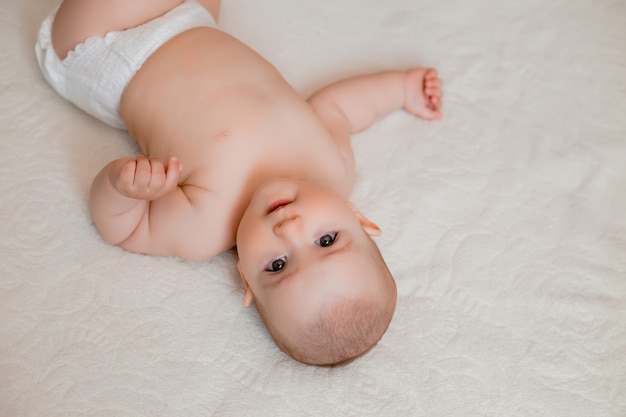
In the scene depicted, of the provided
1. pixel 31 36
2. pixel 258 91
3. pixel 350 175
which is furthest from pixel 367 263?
pixel 31 36

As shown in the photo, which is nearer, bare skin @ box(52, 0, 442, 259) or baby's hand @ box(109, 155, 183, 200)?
baby's hand @ box(109, 155, 183, 200)

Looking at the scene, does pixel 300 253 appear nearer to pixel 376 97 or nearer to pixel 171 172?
pixel 171 172

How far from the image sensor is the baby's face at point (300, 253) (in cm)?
103

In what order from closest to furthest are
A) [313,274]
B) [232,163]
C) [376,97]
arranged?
[313,274] → [232,163] → [376,97]

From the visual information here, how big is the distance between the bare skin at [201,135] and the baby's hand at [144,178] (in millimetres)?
34

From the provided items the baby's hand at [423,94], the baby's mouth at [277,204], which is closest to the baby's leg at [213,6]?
the baby's hand at [423,94]

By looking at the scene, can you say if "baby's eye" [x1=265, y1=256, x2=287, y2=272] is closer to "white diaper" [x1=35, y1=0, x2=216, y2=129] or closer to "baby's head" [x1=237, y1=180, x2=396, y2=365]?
"baby's head" [x1=237, y1=180, x2=396, y2=365]

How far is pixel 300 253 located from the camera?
1050 mm

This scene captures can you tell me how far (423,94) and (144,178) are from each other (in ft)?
2.18

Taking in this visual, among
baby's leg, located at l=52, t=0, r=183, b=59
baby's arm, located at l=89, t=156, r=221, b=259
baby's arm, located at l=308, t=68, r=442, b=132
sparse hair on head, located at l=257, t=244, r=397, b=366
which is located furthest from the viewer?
baby's arm, located at l=308, t=68, r=442, b=132

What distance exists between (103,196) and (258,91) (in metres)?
0.33

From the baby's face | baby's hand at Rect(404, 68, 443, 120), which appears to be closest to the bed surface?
baby's hand at Rect(404, 68, 443, 120)

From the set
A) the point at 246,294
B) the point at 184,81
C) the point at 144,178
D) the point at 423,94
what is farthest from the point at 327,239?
the point at 423,94

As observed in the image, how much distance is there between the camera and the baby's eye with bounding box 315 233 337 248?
1074 millimetres
